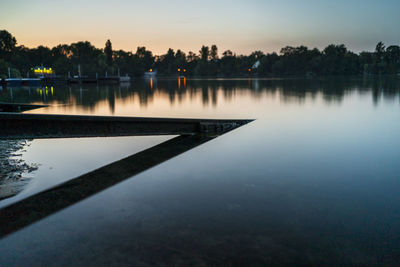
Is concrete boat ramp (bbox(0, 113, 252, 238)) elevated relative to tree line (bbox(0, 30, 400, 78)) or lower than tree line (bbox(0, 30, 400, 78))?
lower

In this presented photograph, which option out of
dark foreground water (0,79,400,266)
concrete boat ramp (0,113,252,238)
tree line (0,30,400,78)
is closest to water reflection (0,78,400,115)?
concrete boat ramp (0,113,252,238)

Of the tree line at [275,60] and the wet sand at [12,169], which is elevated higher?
the tree line at [275,60]

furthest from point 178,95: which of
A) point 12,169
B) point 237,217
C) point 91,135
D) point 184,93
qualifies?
point 237,217

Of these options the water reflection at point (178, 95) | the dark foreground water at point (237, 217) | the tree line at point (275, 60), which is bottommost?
the dark foreground water at point (237, 217)

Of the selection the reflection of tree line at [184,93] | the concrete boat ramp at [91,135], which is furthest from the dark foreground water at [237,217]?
the reflection of tree line at [184,93]

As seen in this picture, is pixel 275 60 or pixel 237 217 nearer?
pixel 237 217

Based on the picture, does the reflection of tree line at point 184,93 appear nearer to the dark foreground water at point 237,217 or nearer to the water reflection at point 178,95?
the water reflection at point 178,95

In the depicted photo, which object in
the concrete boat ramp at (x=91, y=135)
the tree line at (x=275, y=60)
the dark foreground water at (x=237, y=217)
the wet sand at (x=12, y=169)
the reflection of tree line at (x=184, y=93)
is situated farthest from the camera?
the tree line at (x=275, y=60)

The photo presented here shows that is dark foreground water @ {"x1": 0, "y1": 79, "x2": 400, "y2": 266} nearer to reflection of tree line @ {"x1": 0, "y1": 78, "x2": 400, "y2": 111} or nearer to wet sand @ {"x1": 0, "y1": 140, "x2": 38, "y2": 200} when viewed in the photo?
wet sand @ {"x1": 0, "y1": 140, "x2": 38, "y2": 200}

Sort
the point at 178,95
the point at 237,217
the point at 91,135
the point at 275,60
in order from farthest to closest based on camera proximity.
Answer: the point at 275,60 < the point at 178,95 < the point at 91,135 < the point at 237,217

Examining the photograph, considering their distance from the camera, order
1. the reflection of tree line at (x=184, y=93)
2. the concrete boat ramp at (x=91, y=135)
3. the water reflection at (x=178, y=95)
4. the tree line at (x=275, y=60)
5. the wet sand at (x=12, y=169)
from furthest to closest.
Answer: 1. the tree line at (x=275, y=60)
2. the reflection of tree line at (x=184, y=93)
3. the water reflection at (x=178, y=95)
4. the wet sand at (x=12, y=169)
5. the concrete boat ramp at (x=91, y=135)

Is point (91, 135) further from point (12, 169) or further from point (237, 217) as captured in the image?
point (237, 217)

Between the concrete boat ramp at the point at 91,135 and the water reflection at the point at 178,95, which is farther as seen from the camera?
the water reflection at the point at 178,95

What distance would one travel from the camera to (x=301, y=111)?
68.3 ft
